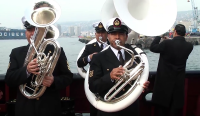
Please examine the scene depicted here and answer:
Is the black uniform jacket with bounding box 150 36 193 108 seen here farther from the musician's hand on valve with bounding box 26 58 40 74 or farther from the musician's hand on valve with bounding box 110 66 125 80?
the musician's hand on valve with bounding box 26 58 40 74

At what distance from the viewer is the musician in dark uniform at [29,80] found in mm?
2557

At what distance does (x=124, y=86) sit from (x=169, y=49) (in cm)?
184

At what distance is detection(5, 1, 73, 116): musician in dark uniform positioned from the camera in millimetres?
2557

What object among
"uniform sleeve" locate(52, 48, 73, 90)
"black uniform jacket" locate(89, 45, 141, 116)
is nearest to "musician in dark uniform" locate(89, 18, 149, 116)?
"black uniform jacket" locate(89, 45, 141, 116)

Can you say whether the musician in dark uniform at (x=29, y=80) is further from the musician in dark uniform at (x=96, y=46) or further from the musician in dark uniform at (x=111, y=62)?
the musician in dark uniform at (x=96, y=46)

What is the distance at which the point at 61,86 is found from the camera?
2.70 m

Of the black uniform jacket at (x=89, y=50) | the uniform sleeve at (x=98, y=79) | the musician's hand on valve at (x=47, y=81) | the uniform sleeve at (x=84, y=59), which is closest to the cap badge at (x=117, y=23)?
the uniform sleeve at (x=98, y=79)

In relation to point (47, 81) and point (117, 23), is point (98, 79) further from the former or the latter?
point (117, 23)

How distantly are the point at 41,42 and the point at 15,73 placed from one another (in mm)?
448

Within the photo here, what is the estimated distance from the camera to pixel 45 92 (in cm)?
277

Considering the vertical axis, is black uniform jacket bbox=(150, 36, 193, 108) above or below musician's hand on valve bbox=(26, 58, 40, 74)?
below

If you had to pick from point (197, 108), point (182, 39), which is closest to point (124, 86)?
point (182, 39)

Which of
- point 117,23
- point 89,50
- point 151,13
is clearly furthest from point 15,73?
point 89,50

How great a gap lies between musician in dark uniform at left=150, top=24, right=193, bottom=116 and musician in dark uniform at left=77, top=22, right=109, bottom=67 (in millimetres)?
850
